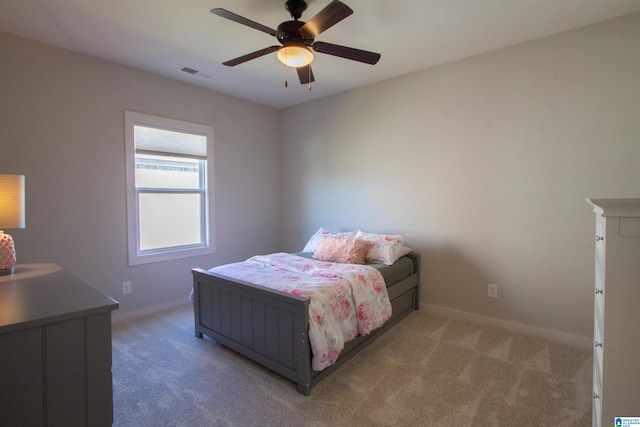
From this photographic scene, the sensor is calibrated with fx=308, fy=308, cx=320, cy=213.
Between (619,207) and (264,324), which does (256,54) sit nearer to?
(264,324)

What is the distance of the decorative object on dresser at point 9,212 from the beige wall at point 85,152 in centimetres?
119

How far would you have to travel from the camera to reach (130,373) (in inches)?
88.7

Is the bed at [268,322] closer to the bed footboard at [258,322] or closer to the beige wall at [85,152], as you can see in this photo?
the bed footboard at [258,322]

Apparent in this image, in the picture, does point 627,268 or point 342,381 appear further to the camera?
point 342,381

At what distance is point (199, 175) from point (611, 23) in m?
4.23

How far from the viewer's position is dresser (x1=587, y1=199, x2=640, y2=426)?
114cm

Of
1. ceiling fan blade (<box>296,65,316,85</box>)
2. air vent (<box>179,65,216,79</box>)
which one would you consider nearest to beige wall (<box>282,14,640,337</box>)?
ceiling fan blade (<box>296,65,316,85</box>)

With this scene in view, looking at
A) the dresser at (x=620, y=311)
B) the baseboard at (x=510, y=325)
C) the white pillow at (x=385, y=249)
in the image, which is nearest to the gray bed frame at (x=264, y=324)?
the white pillow at (x=385, y=249)

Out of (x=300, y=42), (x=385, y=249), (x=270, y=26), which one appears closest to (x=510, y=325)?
(x=385, y=249)

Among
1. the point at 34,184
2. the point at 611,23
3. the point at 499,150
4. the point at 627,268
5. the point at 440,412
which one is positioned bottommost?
the point at 440,412

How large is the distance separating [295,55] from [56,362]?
80.5 inches

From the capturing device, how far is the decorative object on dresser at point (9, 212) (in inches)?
66.7

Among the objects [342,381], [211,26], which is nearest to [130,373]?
[342,381]

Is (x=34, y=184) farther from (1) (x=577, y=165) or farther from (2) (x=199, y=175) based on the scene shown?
(1) (x=577, y=165)
